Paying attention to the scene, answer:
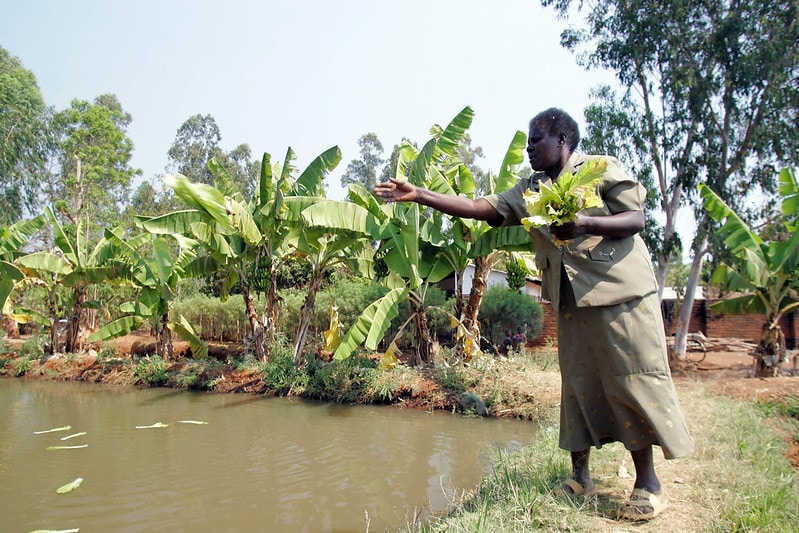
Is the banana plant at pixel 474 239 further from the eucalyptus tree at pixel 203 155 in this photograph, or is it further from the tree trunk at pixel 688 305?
the eucalyptus tree at pixel 203 155

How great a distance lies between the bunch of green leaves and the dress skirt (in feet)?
1.60

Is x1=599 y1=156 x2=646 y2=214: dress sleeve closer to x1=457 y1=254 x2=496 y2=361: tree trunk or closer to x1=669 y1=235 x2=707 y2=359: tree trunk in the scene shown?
x1=457 y1=254 x2=496 y2=361: tree trunk

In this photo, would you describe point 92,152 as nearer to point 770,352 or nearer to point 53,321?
point 53,321

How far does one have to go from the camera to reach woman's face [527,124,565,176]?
273cm

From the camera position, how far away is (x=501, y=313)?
512 inches

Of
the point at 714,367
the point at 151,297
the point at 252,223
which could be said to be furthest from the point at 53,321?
the point at 714,367

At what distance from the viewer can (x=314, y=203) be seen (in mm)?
8625

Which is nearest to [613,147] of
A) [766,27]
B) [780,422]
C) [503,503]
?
[766,27]

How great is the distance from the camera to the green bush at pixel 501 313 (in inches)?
509

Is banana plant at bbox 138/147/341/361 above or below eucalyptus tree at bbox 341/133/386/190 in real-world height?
below

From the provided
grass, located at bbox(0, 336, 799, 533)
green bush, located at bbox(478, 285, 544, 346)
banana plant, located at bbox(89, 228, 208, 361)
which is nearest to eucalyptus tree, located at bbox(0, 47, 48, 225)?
banana plant, located at bbox(89, 228, 208, 361)

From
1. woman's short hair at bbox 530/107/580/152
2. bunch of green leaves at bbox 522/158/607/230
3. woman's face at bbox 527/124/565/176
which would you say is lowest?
bunch of green leaves at bbox 522/158/607/230

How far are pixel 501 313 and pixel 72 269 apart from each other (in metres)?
9.87

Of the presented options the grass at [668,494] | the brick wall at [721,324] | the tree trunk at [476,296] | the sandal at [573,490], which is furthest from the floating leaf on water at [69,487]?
the brick wall at [721,324]
